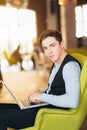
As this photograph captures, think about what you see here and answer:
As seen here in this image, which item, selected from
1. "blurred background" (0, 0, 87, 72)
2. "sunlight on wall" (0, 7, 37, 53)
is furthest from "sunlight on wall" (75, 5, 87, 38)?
"sunlight on wall" (0, 7, 37, 53)

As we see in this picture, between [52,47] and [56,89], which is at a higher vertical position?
[52,47]

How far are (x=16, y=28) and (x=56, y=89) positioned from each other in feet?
35.8

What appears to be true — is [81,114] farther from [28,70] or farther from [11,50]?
[11,50]

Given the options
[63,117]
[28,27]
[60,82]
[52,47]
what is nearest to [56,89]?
[60,82]

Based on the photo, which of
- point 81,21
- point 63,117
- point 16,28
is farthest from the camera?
point 16,28

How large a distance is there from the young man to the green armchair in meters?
0.05

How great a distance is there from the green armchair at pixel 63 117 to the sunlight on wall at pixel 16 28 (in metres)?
10.3

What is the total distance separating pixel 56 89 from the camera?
8.16 ft

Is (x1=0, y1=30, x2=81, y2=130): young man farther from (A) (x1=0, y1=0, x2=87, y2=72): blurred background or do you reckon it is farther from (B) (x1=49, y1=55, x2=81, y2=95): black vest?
(A) (x1=0, y1=0, x2=87, y2=72): blurred background

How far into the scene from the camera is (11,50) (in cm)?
1274

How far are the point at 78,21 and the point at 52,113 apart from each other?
8.28 m

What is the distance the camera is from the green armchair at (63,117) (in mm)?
2385

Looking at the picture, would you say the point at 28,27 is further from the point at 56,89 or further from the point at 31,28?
the point at 56,89

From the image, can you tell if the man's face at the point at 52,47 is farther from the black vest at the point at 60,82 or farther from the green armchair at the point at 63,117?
the green armchair at the point at 63,117
